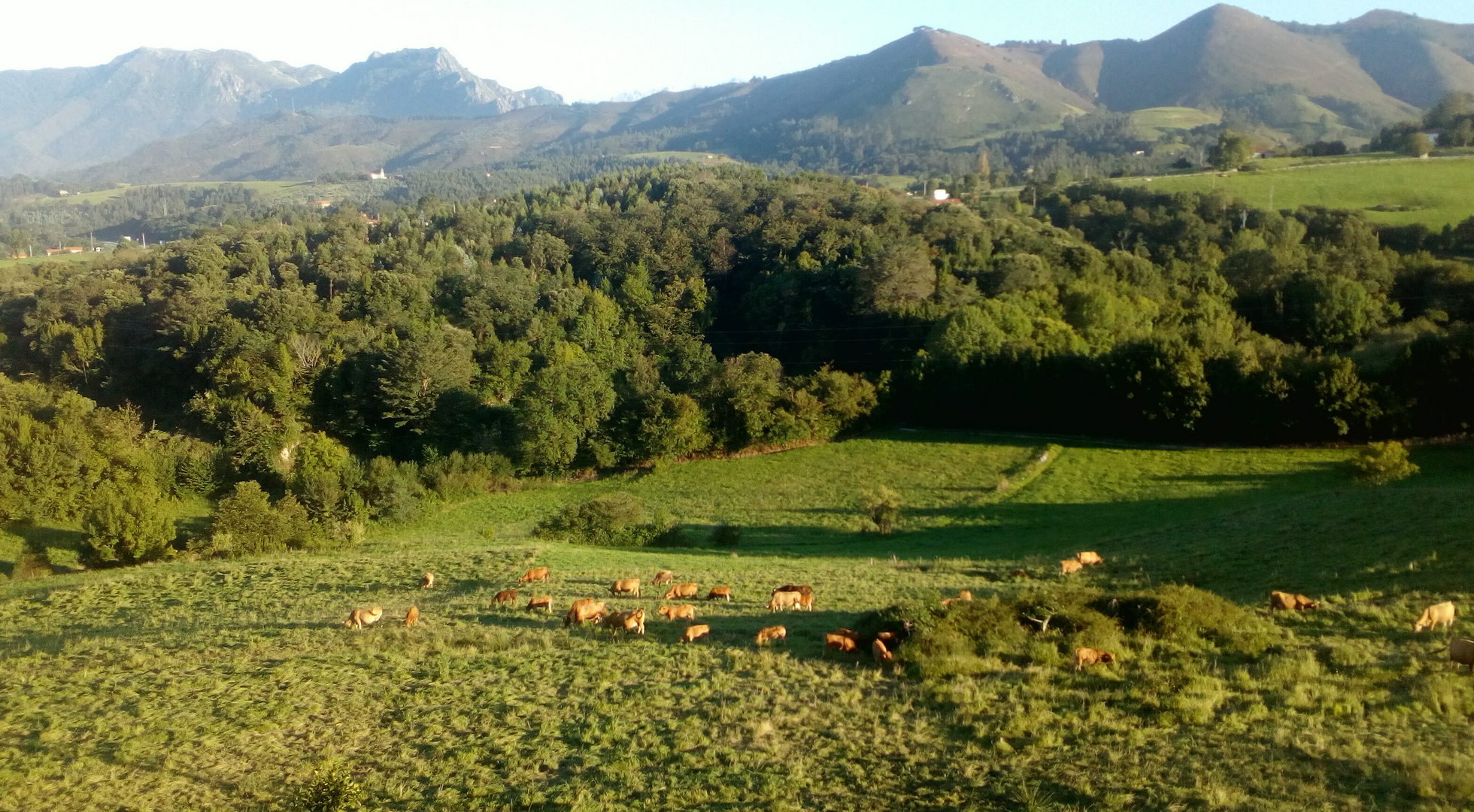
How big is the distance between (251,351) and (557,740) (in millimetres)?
57027

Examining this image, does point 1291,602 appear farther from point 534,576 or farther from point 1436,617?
point 534,576

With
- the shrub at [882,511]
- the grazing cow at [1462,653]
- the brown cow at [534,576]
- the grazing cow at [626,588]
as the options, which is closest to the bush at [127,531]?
the brown cow at [534,576]

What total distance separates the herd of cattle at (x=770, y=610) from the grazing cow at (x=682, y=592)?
17mm

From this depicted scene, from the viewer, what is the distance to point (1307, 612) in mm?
14852

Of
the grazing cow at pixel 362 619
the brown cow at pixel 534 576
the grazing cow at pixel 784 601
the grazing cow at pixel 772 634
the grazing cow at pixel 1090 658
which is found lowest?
the brown cow at pixel 534 576

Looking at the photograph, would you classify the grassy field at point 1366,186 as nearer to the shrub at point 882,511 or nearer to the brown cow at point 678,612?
the shrub at point 882,511

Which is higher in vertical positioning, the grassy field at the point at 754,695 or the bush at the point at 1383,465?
the grassy field at the point at 754,695

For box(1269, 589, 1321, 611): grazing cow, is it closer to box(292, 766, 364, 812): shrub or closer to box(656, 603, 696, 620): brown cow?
box(656, 603, 696, 620): brown cow

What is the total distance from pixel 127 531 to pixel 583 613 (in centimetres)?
2499

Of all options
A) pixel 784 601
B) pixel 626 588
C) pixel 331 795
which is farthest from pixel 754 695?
pixel 626 588

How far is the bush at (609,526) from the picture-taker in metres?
35.7

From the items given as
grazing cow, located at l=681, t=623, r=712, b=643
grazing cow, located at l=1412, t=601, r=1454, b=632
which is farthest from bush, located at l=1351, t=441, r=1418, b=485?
grazing cow, located at l=681, t=623, r=712, b=643

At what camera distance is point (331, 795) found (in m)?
9.88

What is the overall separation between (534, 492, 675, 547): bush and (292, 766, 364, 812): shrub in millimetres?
24920
